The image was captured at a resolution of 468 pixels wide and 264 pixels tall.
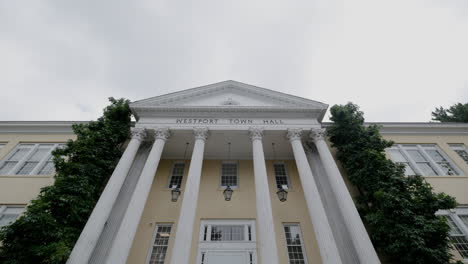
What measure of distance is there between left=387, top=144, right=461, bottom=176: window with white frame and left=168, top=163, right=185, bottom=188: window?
13073 millimetres

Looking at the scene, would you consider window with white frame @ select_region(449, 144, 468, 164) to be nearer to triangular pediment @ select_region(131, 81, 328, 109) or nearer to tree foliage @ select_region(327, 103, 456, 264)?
tree foliage @ select_region(327, 103, 456, 264)

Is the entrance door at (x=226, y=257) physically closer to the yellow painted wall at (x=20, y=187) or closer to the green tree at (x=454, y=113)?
the yellow painted wall at (x=20, y=187)

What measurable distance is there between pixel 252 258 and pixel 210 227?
8.27 ft

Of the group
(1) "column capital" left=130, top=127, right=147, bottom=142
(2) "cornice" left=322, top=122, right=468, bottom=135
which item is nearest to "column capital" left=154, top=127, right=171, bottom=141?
(1) "column capital" left=130, top=127, right=147, bottom=142

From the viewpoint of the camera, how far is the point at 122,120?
11781mm

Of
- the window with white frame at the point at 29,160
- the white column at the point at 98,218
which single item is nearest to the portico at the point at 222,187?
the white column at the point at 98,218

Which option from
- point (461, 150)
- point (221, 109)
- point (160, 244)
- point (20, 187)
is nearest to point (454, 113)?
point (461, 150)

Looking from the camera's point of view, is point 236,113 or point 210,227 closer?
point 210,227

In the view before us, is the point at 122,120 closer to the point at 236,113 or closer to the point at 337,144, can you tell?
the point at 236,113

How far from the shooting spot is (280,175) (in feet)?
42.8

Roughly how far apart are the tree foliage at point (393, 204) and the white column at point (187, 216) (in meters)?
7.24

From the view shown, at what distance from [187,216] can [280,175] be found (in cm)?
688

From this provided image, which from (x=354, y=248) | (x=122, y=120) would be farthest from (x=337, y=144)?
(x=122, y=120)

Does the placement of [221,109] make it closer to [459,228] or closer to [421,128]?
[459,228]
